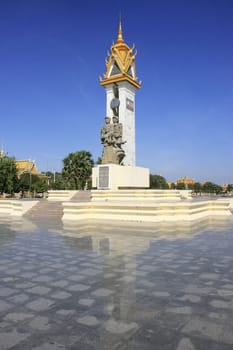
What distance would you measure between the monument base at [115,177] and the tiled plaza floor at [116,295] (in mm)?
13789

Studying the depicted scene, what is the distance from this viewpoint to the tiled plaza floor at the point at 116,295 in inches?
94.4

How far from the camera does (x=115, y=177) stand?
67.7 feet

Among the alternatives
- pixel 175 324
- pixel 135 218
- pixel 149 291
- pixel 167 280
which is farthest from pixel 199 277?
pixel 135 218

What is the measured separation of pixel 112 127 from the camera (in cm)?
2164

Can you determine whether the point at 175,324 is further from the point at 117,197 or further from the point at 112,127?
the point at 112,127

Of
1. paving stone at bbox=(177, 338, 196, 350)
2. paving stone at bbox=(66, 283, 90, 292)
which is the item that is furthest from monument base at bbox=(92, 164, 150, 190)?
paving stone at bbox=(177, 338, 196, 350)

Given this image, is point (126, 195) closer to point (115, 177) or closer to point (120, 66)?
point (115, 177)

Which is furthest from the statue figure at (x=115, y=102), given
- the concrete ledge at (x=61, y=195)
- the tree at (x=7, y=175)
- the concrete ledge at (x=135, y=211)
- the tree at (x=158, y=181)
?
the concrete ledge at (x=135, y=211)

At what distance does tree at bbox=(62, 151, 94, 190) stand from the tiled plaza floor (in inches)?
1097

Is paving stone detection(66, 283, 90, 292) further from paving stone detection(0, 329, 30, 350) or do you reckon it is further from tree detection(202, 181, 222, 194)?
tree detection(202, 181, 222, 194)

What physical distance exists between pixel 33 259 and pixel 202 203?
8678mm

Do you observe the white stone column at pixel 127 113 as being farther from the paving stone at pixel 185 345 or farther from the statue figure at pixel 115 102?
the paving stone at pixel 185 345

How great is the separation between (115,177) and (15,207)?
8.00m

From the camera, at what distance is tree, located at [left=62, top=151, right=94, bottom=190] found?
3450 cm
